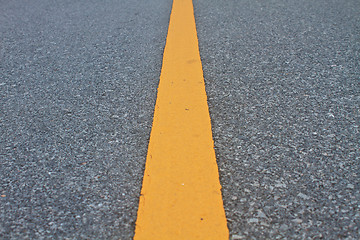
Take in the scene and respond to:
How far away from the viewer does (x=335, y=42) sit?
245 centimetres

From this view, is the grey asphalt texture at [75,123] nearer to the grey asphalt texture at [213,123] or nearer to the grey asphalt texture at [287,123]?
the grey asphalt texture at [213,123]

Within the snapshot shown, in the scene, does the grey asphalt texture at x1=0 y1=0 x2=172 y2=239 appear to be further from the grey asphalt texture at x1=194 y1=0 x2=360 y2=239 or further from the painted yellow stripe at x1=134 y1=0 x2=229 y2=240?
the grey asphalt texture at x1=194 y1=0 x2=360 y2=239

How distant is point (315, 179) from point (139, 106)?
823mm

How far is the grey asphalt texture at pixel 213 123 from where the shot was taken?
1.10 m

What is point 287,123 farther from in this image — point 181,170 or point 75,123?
point 75,123

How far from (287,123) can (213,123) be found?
0.94ft

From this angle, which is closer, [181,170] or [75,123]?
[181,170]

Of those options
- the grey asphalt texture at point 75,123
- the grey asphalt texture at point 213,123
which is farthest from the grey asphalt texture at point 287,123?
the grey asphalt texture at point 75,123

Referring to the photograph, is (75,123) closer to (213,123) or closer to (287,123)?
(213,123)

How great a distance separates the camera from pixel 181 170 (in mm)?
1296

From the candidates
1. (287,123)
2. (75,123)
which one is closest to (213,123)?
(287,123)

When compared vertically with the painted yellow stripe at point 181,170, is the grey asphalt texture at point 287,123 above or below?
below

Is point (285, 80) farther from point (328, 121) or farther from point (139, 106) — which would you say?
point (139, 106)

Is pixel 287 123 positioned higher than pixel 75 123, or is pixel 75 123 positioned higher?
pixel 75 123
